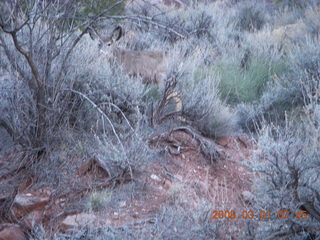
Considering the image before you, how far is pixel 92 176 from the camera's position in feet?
16.5

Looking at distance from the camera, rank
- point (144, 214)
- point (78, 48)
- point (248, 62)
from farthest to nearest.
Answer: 1. point (248, 62)
2. point (78, 48)
3. point (144, 214)

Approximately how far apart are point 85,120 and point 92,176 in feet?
4.33

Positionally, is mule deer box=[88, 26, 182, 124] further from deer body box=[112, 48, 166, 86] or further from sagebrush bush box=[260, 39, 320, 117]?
sagebrush bush box=[260, 39, 320, 117]

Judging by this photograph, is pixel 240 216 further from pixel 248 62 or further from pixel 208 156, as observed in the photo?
pixel 248 62

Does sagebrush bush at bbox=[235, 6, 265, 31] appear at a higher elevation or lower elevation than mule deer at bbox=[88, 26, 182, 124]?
lower

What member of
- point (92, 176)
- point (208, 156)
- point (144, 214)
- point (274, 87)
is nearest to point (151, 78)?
point (274, 87)

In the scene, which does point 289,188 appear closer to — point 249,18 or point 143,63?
point 143,63

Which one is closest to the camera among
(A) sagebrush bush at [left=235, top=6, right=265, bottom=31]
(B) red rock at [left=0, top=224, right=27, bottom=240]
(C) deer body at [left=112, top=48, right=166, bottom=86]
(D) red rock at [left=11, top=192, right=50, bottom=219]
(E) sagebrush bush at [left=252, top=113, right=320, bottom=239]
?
(E) sagebrush bush at [left=252, top=113, right=320, bottom=239]

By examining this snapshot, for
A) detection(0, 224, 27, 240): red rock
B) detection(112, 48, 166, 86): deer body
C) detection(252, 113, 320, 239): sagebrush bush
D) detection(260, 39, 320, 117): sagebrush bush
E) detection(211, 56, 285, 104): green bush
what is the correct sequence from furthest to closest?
detection(112, 48, 166, 86): deer body, detection(211, 56, 285, 104): green bush, detection(260, 39, 320, 117): sagebrush bush, detection(0, 224, 27, 240): red rock, detection(252, 113, 320, 239): sagebrush bush
